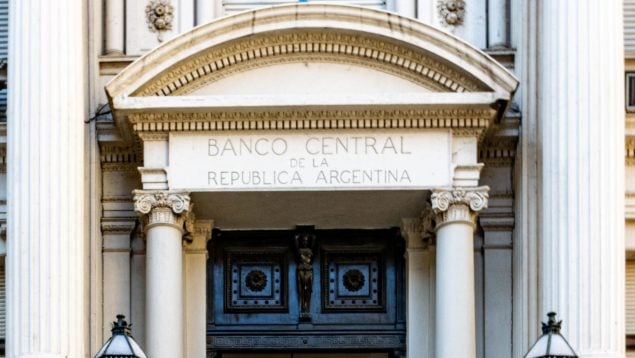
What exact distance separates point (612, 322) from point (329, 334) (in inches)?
163

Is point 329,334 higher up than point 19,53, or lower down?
lower down

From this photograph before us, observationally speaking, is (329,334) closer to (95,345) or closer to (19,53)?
(95,345)

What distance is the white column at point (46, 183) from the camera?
1040 inches

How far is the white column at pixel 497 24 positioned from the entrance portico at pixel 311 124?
1.58m

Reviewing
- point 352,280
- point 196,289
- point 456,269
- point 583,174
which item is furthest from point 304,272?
point 583,174

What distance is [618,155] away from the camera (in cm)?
2689

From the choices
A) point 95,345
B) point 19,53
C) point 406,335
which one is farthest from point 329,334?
point 19,53

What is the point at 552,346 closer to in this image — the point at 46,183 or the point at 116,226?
the point at 46,183

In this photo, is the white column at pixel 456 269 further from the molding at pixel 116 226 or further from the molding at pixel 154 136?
the molding at pixel 116 226

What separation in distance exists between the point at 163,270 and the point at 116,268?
1354 millimetres

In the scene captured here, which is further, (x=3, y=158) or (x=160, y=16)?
(x=160, y=16)

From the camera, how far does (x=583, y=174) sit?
26.8 meters

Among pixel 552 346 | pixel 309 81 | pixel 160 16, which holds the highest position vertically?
pixel 160 16

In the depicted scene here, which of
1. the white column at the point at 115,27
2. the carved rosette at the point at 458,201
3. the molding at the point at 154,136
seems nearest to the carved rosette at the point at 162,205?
the molding at the point at 154,136
